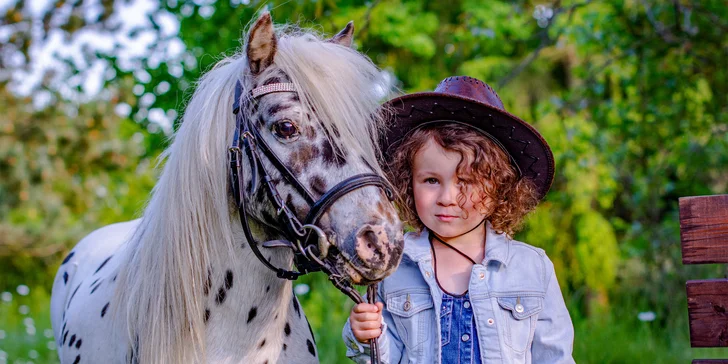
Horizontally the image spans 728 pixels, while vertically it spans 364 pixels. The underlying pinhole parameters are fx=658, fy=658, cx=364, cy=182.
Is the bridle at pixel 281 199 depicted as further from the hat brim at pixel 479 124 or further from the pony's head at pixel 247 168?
the hat brim at pixel 479 124

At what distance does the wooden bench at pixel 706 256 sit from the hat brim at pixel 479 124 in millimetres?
566

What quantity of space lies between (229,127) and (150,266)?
1.79ft

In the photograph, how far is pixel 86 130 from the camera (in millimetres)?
11594

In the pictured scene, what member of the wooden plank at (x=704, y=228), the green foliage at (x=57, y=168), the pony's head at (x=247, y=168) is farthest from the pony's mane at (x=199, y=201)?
the green foliage at (x=57, y=168)

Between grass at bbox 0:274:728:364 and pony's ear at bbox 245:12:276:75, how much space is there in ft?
11.2

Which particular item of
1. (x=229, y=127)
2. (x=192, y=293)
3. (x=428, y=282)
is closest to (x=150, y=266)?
(x=192, y=293)

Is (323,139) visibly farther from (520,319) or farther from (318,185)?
(520,319)

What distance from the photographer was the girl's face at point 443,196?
2199 millimetres

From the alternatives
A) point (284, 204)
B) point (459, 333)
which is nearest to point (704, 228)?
point (459, 333)

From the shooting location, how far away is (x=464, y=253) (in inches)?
91.0

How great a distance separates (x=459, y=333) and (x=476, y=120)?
73 centimetres

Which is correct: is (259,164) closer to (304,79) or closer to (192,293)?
(304,79)

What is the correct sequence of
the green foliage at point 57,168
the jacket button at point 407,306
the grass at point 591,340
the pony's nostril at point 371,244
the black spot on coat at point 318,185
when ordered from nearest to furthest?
the pony's nostril at point 371,244
the black spot on coat at point 318,185
the jacket button at point 407,306
the grass at point 591,340
the green foliage at point 57,168

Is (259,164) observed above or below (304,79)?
below
